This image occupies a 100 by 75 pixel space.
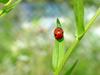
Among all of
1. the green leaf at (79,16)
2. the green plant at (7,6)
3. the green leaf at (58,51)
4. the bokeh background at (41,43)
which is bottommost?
the bokeh background at (41,43)

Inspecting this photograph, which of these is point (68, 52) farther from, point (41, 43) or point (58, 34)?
point (41, 43)

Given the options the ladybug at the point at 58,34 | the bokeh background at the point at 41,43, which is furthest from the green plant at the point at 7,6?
the bokeh background at the point at 41,43

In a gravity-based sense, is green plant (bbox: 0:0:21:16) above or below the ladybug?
above

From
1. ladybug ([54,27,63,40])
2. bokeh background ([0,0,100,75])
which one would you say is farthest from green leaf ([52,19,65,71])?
bokeh background ([0,0,100,75])

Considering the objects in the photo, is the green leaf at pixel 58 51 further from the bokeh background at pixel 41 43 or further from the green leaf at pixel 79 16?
the bokeh background at pixel 41 43

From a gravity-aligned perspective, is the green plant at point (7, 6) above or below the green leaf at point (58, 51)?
above

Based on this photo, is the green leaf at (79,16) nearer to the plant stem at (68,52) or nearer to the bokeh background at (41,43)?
the plant stem at (68,52)

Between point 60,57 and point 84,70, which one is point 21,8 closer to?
point 84,70

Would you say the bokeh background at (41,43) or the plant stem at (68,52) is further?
the bokeh background at (41,43)

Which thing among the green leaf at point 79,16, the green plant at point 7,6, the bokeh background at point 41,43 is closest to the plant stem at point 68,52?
the green leaf at point 79,16

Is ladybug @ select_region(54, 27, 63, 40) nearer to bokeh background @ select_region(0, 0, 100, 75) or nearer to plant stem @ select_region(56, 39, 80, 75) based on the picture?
plant stem @ select_region(56, 39, 80, 75)

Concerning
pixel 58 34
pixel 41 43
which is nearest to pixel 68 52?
pixel 58 34
